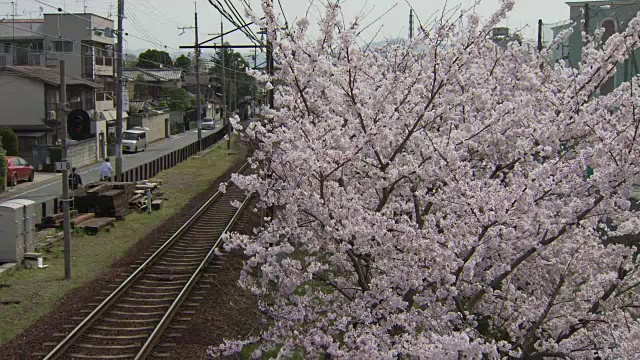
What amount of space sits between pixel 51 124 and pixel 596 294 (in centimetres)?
3482

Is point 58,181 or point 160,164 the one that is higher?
point 160,164

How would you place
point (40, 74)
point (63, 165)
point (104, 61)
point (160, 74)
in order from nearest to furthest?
1. point (63, 165)
2. point (40, 74)
3. point (104, 61)
4. point (160, 74)

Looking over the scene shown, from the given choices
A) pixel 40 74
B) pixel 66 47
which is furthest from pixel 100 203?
pixel 66 47

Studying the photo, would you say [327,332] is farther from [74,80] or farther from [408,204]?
[74,80]

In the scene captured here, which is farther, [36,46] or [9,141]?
[36,46]

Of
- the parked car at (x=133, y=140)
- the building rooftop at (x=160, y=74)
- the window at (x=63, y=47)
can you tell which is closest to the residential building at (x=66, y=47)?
the window at (x=63, y=47)

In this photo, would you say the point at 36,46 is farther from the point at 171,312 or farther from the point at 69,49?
the point at 171,312

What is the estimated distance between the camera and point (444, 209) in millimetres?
6277

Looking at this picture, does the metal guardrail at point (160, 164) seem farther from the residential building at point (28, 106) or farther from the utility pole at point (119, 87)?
the residential building at point (28, 106)

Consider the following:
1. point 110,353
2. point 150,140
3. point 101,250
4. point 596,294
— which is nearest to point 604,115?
point 596,294

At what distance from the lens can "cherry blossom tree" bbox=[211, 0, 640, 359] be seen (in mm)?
5598

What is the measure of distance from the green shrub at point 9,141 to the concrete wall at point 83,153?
2.71 m

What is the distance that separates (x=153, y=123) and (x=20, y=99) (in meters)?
20.1

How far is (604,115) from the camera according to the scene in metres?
6.62
